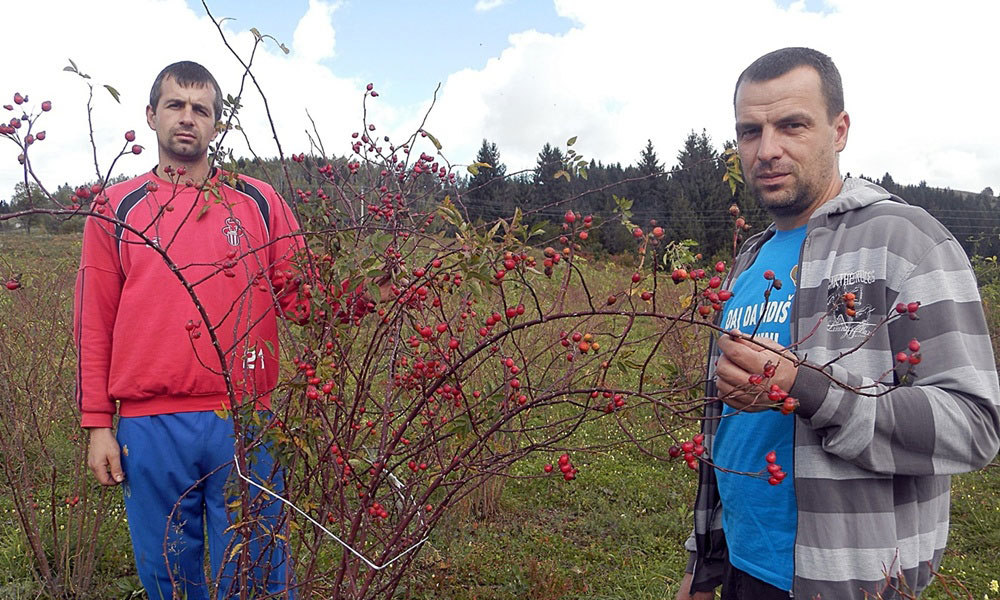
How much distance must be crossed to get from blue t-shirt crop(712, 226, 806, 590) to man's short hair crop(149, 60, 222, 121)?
1.93m

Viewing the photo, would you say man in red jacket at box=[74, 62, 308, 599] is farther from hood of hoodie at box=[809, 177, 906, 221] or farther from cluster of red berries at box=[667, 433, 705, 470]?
hood of hoodie at box=[809, 177, 906, 221]

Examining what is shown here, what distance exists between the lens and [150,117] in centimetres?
241

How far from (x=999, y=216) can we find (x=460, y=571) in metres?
43.4

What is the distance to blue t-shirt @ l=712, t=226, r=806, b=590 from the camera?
1.65 m

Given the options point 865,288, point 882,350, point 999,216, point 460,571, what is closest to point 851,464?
point 882,350

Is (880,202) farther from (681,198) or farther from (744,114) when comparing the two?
(681,198)

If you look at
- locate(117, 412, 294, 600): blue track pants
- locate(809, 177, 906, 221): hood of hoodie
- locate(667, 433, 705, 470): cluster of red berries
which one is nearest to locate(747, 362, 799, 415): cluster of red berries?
locate(667, 433, 705, 470): cluster of red berries

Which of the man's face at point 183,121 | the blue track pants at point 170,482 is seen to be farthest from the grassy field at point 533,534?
the man's face at point 183,121

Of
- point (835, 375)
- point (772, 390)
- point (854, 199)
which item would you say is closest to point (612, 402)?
point (772, 390)

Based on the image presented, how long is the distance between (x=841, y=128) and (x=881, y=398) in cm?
80

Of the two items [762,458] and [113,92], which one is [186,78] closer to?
[113,92]

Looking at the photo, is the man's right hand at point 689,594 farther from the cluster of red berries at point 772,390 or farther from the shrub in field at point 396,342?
the cluster of red berries at point 772,390

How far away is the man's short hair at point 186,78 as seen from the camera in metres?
2.32

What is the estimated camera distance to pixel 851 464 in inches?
59.0
